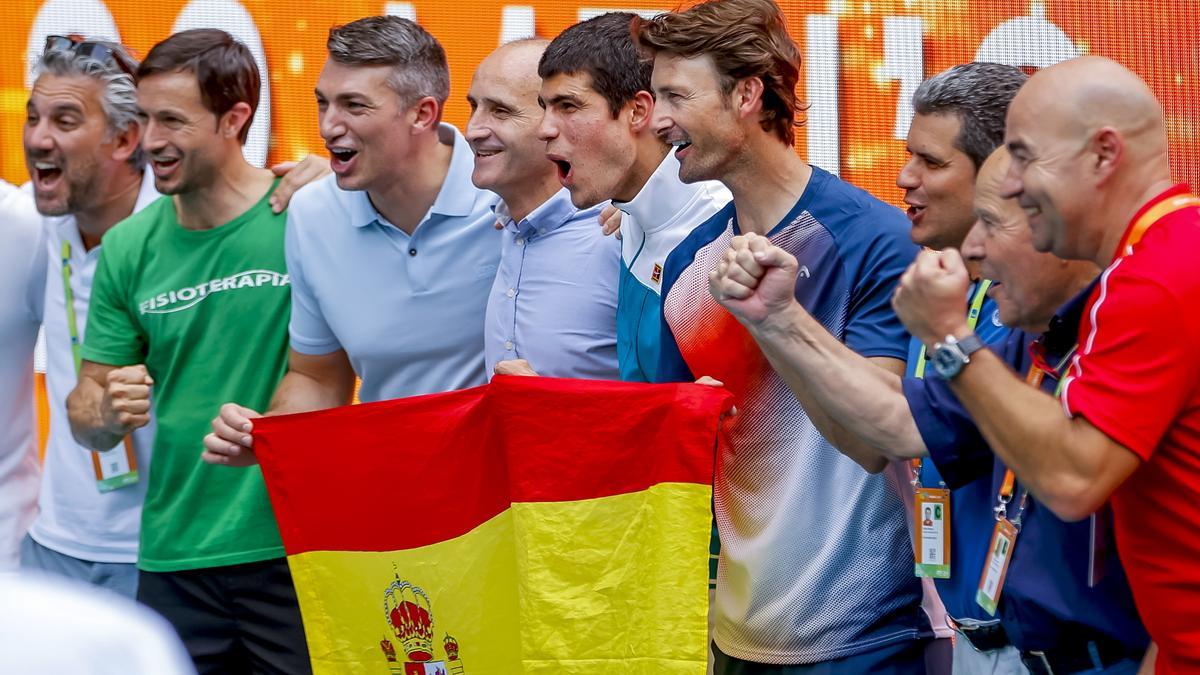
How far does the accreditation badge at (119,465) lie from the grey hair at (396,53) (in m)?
1.07

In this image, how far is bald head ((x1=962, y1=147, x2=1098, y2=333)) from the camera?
2326mm

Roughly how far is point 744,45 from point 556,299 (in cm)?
74

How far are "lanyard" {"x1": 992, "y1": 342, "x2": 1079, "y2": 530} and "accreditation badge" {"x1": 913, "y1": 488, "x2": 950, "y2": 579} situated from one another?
0.14m

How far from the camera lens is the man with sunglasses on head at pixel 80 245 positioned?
3.87 meters

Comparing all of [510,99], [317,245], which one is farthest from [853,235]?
[317,245]

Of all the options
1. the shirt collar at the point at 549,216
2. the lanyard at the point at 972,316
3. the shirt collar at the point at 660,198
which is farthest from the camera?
the shirt collar at the point at 549,216

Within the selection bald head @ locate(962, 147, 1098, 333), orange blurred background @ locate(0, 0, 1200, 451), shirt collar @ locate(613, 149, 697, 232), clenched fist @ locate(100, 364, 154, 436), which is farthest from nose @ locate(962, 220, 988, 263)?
orange blurred background @ locate(0, 0, 1200, 451)

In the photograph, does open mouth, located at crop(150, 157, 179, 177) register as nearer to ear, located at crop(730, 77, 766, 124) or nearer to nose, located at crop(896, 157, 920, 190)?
ear, located at crop(730, 77, 766, 124)

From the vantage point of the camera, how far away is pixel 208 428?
3.63m

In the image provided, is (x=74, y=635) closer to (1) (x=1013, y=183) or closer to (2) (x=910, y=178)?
(1) (x=1013, y=183)

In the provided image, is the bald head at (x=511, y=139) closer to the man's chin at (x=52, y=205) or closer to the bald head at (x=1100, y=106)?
the man's chin at (x=52, y=205)

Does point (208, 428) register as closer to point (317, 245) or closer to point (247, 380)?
point (247, 380)

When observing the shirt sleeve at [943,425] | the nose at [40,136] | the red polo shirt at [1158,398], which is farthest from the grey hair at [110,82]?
the red polo shirt at [1158,398]

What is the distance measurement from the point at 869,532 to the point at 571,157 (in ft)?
3.34
